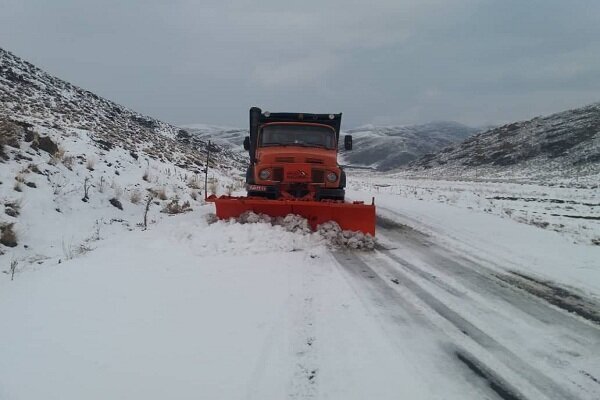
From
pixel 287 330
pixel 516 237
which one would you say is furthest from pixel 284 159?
pixel 287 330

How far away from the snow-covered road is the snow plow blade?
5.04 feet

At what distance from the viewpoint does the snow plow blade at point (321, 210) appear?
7.70 metres

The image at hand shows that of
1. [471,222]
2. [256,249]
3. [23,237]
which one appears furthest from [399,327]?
[471,222]

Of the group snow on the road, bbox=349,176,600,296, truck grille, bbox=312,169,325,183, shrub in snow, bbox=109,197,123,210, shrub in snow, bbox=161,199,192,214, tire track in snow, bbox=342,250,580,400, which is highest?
truck grille, bbox=312,169,325,183

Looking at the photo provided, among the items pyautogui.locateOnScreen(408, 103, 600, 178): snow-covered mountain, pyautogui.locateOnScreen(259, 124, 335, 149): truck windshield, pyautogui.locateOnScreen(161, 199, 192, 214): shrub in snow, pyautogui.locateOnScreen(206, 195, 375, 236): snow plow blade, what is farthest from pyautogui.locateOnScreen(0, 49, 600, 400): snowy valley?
pyautogui.locateOnScreen(408, 103, 600, 178): snow-covered mountain

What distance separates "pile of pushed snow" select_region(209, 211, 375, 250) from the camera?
23.9 feet

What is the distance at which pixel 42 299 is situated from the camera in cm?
435

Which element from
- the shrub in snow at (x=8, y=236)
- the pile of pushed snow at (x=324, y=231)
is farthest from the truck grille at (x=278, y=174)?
the shrub in snow at (x=8, y=236)

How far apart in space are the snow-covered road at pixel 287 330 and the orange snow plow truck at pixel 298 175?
66.0 inches

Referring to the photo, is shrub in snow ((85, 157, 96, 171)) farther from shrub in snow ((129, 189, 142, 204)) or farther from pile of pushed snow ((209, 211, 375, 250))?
pile of pushed snow ((209, 211, 375, 250))

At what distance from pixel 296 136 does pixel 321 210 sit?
2.89 metres

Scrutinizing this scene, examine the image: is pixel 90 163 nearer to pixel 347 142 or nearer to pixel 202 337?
pixel 347 142

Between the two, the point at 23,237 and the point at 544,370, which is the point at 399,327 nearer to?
the point at 544,370

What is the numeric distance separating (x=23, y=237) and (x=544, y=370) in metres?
7.54
